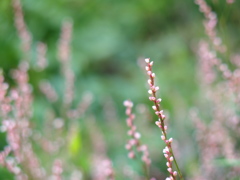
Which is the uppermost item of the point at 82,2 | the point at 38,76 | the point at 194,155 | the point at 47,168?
the point at 82,2

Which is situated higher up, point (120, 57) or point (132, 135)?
point (120, 57)

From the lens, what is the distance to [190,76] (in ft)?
9.37

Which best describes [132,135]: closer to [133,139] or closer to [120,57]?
[133,139]

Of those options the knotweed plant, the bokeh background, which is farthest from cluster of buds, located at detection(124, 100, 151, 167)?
the bokeh background

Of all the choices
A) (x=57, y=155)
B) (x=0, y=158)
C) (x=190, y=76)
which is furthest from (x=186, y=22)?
(x=0, y=158)

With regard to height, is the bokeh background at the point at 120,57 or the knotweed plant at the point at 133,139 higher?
the bokeh background at the point at 120,57

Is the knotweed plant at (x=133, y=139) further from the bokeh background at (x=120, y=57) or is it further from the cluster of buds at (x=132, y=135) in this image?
the bokeh background at (x=120, y=57)

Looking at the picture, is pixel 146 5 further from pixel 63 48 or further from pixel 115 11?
pixel 63 48

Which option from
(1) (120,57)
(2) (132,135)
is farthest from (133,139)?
(1) (120,57)

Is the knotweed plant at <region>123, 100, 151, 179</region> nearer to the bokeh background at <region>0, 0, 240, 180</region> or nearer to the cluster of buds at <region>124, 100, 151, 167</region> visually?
the cluster of buds at <region>124, 100, 151, 167</region>

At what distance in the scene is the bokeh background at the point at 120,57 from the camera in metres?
2.28

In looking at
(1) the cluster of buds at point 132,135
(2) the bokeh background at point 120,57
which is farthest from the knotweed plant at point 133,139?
(2) the bokeh background at point 120,57

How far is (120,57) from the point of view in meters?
3.88

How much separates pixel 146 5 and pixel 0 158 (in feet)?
9.30
